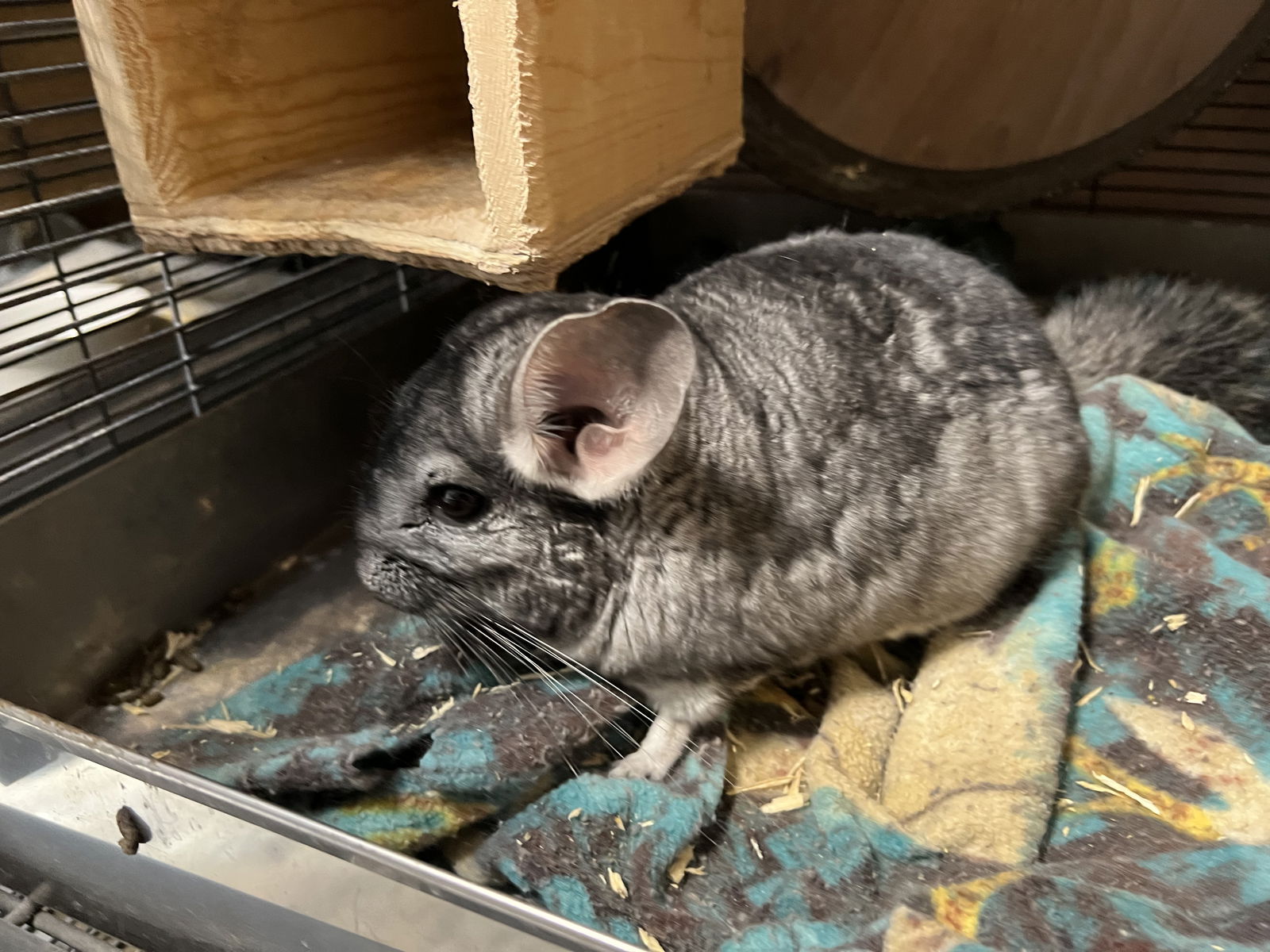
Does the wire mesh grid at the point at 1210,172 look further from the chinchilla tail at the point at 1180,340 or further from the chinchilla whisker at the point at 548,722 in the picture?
the chinchilla whisker at the point at 548,722

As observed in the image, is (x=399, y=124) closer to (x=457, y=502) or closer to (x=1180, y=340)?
(x=457, y=502)

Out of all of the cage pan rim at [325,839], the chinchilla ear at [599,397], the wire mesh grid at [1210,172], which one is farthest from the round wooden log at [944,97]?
the cage pan rim at [325,839]

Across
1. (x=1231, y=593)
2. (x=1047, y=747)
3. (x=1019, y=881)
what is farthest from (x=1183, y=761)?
(x=1019, y=881)

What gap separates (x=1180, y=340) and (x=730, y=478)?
1.31m

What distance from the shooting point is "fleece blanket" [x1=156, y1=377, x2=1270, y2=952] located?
119cm

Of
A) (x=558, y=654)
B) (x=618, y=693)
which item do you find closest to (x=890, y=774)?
(x=618, y=693)

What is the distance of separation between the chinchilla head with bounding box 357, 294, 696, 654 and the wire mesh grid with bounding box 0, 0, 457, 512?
1.97 feet

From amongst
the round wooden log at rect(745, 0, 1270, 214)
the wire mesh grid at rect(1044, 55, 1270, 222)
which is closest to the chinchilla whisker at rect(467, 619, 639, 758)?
the round wooden log at rect(745, 0, 1270, 214)

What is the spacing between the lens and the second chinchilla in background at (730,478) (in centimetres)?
132

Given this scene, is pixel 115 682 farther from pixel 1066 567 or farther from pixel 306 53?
pixel 1066 567

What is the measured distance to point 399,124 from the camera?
1970mm

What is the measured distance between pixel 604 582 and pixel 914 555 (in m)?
0.49

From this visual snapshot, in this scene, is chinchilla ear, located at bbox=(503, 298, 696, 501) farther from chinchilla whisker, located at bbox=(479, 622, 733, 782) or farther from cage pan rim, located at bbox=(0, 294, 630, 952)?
cage pan rim, located at bbox=(0, 294, 630, 952)

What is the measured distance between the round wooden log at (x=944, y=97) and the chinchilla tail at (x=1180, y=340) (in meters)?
0.33
